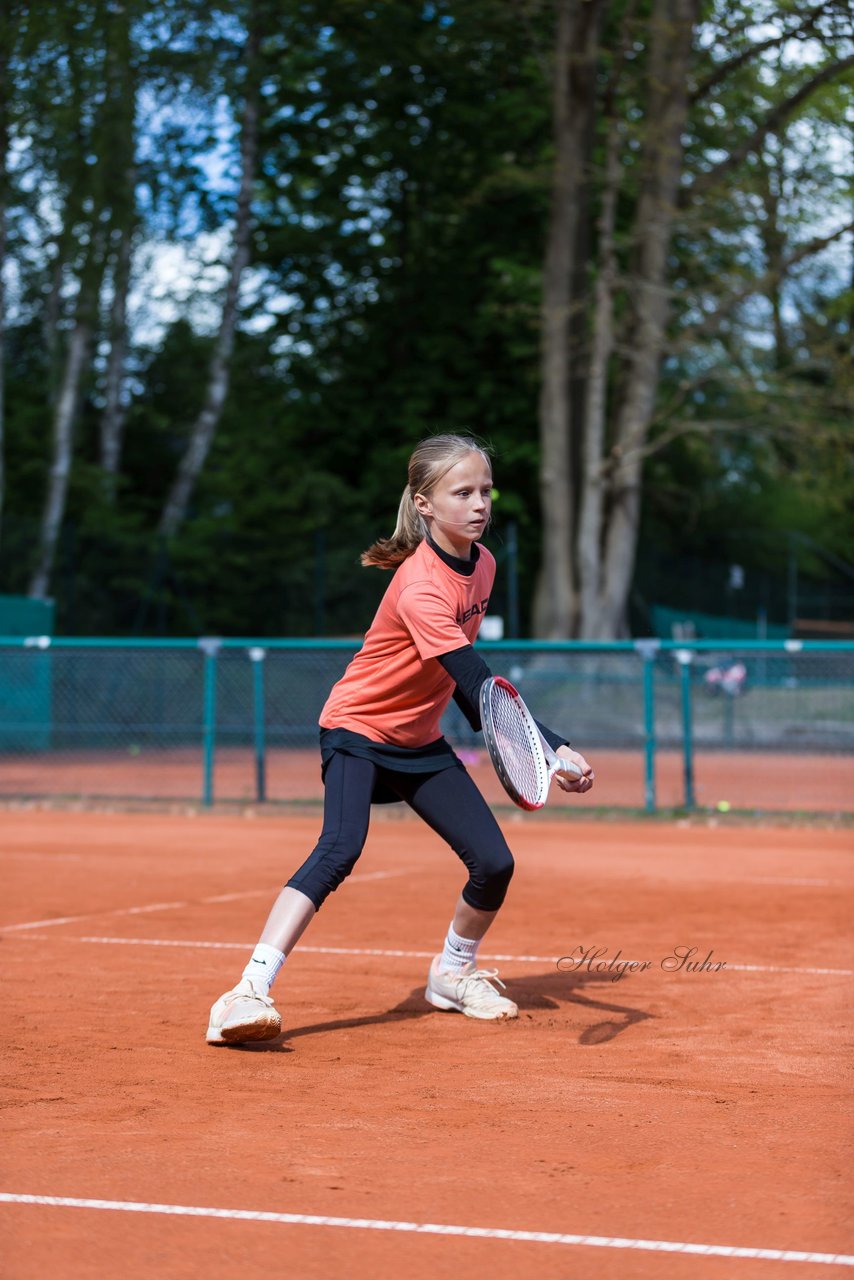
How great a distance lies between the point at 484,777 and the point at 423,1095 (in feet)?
40.4

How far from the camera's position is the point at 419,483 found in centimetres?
583

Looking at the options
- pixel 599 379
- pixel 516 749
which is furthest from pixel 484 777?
pixel 516 749

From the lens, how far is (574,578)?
2698 centimetres

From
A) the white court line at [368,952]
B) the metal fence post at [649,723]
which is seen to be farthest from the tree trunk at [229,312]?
the white court line at [368,952]

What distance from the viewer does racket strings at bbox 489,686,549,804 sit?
17.5 feet

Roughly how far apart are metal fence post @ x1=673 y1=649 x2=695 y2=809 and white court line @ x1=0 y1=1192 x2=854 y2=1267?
1142 cm

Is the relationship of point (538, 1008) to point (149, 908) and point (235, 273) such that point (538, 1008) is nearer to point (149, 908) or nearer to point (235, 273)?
point (149, 908)

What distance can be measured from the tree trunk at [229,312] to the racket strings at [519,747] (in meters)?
21.7

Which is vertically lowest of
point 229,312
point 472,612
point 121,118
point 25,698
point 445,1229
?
point 445,1229

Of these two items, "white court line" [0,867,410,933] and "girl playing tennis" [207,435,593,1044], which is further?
"white court line" [0,867,410,933]

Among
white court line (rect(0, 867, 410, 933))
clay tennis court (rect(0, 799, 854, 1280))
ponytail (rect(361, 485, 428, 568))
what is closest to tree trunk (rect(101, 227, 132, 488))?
white court line (rect(0, 867, 410, 933))

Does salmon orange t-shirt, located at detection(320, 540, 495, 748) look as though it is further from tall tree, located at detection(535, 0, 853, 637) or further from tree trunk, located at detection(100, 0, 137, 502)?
tree trunk, located at detection(100, 0, 137, 502)

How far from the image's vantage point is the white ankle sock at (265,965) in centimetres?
573

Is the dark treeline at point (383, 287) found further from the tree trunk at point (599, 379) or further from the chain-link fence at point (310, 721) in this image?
the chain-link fence at point (310, 721)
